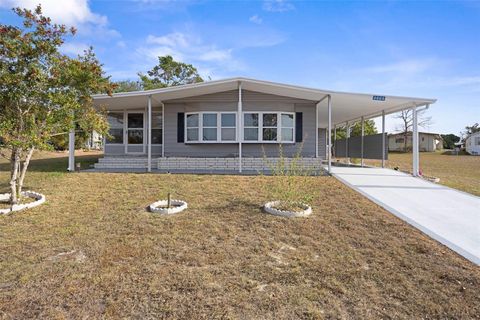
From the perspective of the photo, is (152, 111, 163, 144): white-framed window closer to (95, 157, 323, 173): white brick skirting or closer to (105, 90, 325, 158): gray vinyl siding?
(105, 90, 325, 158): gray vinyl siding

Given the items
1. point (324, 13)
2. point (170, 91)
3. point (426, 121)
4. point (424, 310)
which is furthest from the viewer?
point (426, 121)

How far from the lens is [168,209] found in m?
5.66

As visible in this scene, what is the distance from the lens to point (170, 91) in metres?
10.6

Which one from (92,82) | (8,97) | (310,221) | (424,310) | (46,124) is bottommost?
(424,310)

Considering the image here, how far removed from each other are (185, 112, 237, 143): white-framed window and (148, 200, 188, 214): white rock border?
19.5ft

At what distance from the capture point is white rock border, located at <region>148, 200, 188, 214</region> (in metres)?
5.66

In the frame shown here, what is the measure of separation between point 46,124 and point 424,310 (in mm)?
6893

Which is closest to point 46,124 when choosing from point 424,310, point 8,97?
point 8,97

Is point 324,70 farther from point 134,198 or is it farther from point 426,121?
point 426,121

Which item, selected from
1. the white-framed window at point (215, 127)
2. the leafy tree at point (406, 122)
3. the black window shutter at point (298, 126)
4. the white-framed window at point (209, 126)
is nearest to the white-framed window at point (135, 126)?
the white-framed window at point (215, 127)

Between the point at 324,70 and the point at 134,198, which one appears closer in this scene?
the point at 134,198

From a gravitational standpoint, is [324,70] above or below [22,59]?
above

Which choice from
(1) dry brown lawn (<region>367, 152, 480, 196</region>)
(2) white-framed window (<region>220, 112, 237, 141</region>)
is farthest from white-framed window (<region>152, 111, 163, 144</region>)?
(1) dry brown lawn (<region>367, 152, 480, 196</region>)

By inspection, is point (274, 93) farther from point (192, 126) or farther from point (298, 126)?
point (192, 126)
